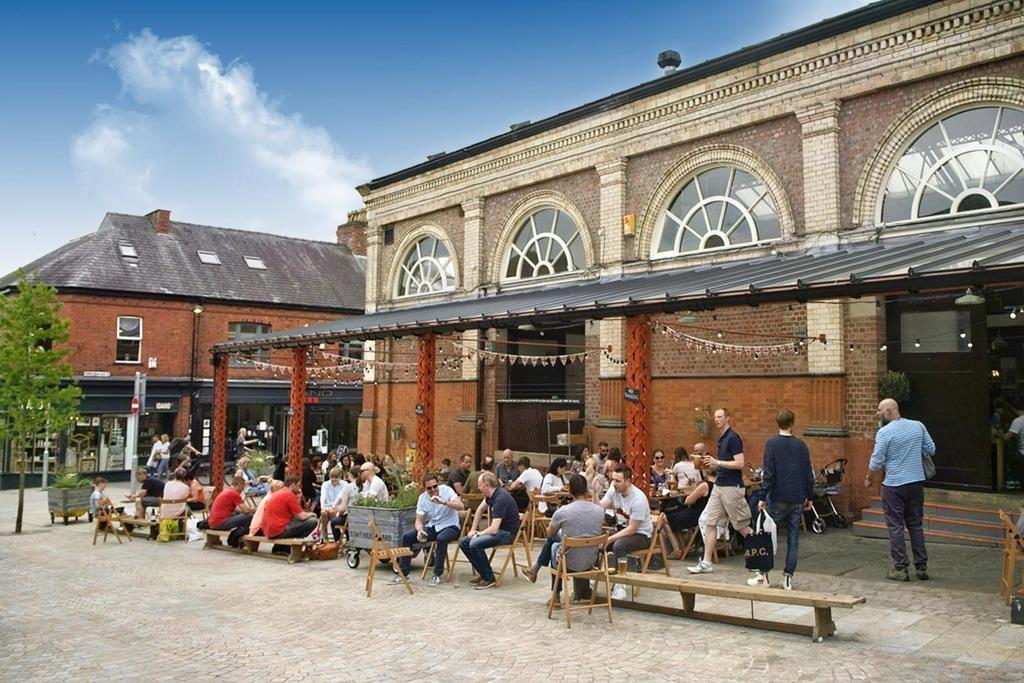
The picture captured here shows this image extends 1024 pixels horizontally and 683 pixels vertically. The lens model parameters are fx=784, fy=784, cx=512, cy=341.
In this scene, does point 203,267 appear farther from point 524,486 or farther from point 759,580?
point 759,580

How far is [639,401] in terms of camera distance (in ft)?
33.5

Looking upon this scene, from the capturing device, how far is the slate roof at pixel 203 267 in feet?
87.9

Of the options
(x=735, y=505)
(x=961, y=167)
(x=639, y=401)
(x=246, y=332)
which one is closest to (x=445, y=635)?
(x=735, y=505)

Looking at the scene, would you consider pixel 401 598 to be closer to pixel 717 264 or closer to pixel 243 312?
pixel 717 264

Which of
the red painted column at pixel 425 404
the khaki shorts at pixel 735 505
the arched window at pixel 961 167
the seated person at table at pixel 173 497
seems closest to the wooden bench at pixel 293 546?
the seated person at table at pixel 173 497

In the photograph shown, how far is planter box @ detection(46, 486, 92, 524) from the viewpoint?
15.8 meters

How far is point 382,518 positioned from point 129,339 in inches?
806

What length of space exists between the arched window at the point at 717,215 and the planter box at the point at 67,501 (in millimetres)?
12698

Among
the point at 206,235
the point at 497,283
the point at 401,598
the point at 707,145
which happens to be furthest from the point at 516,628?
the point at 206,235

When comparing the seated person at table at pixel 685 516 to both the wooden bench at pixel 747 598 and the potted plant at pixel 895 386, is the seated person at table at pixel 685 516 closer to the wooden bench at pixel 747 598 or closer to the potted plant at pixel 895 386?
the wooden bench at pixel 747 598

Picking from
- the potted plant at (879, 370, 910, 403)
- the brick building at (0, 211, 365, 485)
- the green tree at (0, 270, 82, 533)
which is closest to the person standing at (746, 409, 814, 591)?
the potted plant at (879, 370, 910, 403)

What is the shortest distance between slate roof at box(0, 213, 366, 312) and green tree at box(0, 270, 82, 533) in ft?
36.1

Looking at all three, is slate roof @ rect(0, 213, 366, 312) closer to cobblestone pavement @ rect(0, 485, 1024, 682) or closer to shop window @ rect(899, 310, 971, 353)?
cobblestone pavement @ rect(0, 485, 1024, 682)

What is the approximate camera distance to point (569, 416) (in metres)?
16.3
